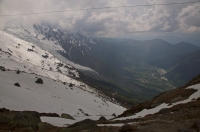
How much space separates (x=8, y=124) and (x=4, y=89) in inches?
1076

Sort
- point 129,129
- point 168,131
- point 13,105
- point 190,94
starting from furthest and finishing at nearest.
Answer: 1. point 13,105
2. point 190,94
3. point 129,129
4. point 168,131

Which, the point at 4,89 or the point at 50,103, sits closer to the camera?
the point at 4,89

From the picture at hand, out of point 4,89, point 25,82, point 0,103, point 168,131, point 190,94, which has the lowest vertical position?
point 168,131

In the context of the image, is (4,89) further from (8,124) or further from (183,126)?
(183,126)

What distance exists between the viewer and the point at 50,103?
43.3 metres

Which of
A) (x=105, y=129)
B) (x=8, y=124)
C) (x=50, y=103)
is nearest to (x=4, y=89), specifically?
(x=50, y=103)

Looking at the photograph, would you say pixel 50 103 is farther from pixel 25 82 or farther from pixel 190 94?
pixel 190 94

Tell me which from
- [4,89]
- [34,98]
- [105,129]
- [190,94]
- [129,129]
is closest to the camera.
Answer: [129,129]

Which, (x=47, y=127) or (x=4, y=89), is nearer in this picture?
(x=47, y=127)

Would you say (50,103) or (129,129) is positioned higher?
(50,103)

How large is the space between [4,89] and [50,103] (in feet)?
35.6

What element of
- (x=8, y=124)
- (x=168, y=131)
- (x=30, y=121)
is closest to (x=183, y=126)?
(x=168, y=131)

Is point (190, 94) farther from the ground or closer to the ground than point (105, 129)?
farther from the ground

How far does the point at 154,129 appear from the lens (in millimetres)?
12531
